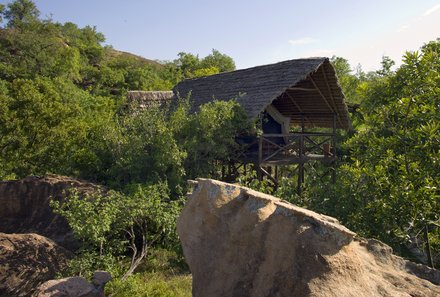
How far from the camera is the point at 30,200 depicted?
27.5ft

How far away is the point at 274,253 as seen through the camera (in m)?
3.43

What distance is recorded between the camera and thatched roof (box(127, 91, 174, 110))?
46.0ft

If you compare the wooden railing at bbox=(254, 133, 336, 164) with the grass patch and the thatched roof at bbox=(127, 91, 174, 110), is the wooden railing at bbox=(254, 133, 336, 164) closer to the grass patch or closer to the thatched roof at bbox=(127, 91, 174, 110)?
the grass patch

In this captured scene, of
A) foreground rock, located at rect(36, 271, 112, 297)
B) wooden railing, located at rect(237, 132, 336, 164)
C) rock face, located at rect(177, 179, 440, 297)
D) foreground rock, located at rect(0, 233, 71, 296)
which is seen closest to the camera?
rock face, located at rect(177, 179, 440, 297)

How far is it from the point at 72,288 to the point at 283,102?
36.2 feet

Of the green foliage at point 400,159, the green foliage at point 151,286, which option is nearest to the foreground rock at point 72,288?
the green foliage at point 151,286

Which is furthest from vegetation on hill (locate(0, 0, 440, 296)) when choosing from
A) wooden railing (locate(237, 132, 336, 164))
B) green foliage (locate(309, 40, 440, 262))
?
wooden railing (locate(237, 132, 336, 164))

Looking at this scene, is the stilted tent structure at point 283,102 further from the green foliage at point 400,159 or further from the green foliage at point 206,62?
the green foliage at point 206,62

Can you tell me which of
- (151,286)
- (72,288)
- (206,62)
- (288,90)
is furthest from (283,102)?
(206,62)

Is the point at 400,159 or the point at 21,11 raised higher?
the point at 21,11

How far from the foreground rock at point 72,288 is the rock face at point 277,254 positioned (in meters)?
1.82

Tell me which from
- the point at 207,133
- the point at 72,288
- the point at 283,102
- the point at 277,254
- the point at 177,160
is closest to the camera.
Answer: the point at 277,254

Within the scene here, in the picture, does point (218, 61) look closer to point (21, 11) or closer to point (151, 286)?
point (21, 11)

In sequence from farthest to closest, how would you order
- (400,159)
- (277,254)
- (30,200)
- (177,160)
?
(177,160) < (30,200) < (400,159) < (277,254)
